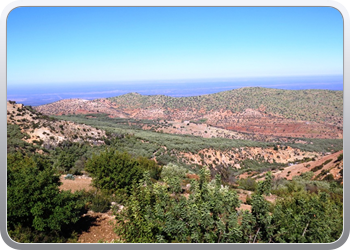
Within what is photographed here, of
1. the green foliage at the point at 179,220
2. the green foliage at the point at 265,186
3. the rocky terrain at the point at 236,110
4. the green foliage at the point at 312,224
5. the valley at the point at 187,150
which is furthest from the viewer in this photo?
the rocky terrain at the point at 236,110

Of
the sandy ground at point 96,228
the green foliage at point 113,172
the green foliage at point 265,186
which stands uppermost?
the green foliage at point 265,186

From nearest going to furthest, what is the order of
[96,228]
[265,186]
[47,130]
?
[265,186] → [96,228] → [47,130]

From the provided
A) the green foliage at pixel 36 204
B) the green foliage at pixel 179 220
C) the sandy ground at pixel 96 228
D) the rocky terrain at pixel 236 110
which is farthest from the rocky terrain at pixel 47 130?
the rocky terrain at pixel 236 110

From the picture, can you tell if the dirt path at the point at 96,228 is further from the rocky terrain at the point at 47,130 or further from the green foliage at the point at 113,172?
the rocky terrain at the point at 47,130

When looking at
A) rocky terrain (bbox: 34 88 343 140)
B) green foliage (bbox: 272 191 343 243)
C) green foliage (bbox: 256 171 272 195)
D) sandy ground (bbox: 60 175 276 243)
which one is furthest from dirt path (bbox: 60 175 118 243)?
rocky terrain (bbox: 34 88 343 140)

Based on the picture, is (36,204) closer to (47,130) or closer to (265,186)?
(265,186)

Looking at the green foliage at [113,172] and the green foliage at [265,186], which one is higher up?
the green foliage at [265,186]

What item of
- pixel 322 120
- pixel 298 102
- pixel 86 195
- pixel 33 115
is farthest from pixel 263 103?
pixel 86 195

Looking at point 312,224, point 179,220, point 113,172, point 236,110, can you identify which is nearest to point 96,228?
point 113,172
